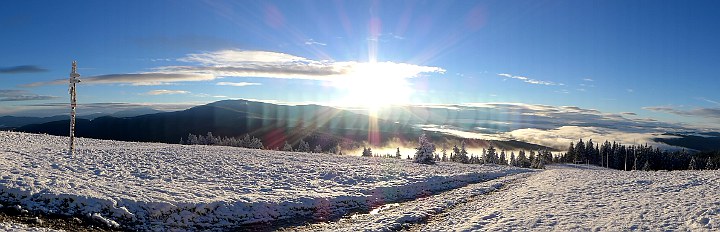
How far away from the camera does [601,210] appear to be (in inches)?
756

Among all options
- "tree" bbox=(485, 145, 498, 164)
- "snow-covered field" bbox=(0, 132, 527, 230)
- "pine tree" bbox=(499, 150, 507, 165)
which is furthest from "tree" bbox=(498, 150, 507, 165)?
"snow-covered field" bbox=(0, 132, 527, 230)

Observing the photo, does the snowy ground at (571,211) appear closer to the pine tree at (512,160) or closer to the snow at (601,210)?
the snow at (601,210)

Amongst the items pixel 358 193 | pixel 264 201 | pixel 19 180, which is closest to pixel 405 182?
pixel 358 193

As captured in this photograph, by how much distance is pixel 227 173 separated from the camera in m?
31.9

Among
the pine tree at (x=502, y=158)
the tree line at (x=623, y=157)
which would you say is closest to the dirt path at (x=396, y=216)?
the pine tree at (x=502, y=158)

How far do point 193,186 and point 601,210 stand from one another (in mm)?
23061

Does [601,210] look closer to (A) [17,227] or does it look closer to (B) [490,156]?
(A) [17,227]

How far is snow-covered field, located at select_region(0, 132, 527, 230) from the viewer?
62.7 ft

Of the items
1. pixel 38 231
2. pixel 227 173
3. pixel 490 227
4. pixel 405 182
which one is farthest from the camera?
pixel 405 182

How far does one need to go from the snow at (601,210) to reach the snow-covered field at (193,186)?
24.3 ft

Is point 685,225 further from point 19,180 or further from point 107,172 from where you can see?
point 107,172

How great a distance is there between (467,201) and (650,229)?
13.0 meters

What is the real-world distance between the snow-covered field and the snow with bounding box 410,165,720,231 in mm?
7416

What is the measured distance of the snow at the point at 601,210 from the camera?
632 inches
